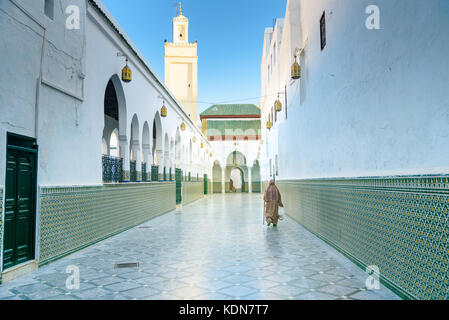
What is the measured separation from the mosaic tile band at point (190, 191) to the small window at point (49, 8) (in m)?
12.1

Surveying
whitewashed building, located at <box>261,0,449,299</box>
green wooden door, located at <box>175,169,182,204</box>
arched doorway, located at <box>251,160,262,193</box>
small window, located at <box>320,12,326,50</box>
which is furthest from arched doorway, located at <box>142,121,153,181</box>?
arched doorway, located at <box>251,160,262,193</box>

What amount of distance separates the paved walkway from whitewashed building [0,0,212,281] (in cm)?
48

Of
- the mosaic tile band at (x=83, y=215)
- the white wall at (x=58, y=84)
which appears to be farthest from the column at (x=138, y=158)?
the white wall at (x=58, y=84)

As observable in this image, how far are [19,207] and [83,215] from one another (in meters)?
1.54

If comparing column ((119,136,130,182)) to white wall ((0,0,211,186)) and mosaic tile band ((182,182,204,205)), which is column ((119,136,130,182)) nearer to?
white wall ((0,0,211,186))

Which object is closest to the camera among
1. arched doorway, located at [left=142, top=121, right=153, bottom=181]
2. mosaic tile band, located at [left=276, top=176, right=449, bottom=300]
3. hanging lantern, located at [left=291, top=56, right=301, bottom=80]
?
mosaic tile band, located at [left=276, top=176, right=449, bottom=300]

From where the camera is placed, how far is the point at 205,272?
14.9 feet

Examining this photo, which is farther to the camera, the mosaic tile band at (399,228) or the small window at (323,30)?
the small window at (323,30)

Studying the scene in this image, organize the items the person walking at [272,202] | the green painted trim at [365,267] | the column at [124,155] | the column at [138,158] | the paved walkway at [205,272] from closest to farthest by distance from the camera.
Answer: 1. the green painted trim at [365,267]
2. the paved walkway at [205,272]
3. the column at [124,155]
4. the person walking at [272,202]
5. the column at [138,158]

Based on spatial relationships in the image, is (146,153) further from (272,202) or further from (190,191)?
(190,191)

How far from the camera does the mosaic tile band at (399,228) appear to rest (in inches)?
107

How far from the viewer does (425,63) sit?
2.89m

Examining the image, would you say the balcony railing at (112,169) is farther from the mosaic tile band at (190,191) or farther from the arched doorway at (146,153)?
the mosaic tile band at (190,191)

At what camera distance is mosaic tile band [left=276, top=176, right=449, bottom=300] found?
2723 millimetres
